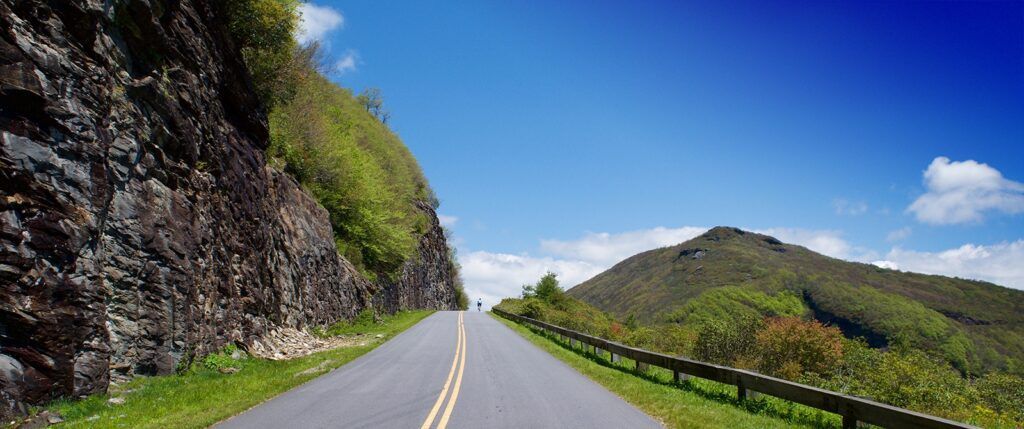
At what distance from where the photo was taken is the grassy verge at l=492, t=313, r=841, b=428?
9.04 m

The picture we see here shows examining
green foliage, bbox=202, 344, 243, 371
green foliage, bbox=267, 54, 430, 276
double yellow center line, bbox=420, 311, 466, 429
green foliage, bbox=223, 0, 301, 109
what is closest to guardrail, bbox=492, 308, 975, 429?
double yellow center line, bbox=420, 311, 466, 429

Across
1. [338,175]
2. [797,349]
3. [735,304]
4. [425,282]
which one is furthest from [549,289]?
[735,304]

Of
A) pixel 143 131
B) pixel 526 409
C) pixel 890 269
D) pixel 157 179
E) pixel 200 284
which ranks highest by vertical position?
pixel 890 269

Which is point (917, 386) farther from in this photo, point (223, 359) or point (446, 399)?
point (223, 359)

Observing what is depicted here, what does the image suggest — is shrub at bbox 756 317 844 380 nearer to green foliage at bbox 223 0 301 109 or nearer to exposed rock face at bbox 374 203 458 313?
green foliage at bbox 223 0 301 109

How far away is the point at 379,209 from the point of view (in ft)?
132

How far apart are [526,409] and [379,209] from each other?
1297 inches

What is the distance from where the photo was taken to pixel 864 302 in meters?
139

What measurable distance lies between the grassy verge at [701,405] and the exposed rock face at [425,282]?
29101 millimetres

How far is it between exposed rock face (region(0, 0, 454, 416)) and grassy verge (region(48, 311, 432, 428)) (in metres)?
0.43

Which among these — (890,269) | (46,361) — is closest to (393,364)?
(46,361)

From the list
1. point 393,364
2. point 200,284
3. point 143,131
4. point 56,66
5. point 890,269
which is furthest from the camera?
point 890,269

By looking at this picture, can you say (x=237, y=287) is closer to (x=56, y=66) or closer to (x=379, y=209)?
(x=56, y=66)

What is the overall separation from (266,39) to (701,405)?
20679 mm
